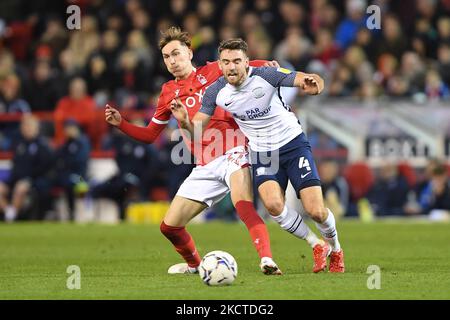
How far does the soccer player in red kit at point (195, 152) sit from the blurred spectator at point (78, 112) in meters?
11.0

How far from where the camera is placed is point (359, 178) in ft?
69.8

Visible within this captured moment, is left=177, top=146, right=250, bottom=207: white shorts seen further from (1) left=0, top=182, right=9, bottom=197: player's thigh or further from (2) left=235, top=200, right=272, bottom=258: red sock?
(1) left=0, top=182, right=9, bottom=197: player's thigh

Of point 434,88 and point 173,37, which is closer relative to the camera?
point 173,37

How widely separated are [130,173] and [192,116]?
10306 millimetres

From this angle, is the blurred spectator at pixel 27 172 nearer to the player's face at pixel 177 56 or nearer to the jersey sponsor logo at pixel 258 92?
the player's face at pixel 177 56

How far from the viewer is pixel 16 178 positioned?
2184cm

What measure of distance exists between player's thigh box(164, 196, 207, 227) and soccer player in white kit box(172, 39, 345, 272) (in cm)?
77

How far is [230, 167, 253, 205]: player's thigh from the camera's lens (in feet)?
36.0

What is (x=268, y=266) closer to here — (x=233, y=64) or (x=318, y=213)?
(x=318, y=213)

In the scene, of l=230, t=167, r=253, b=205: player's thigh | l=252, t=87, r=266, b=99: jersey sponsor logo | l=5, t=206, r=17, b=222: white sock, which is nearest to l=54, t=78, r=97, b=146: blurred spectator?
l=5, t=206, r=17, b=222: white sock

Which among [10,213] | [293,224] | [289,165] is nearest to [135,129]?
[289,165]

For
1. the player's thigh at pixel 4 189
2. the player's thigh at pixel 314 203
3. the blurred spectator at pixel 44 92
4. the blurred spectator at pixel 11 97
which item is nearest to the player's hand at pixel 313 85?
the player's thigh at pixel 314 203
